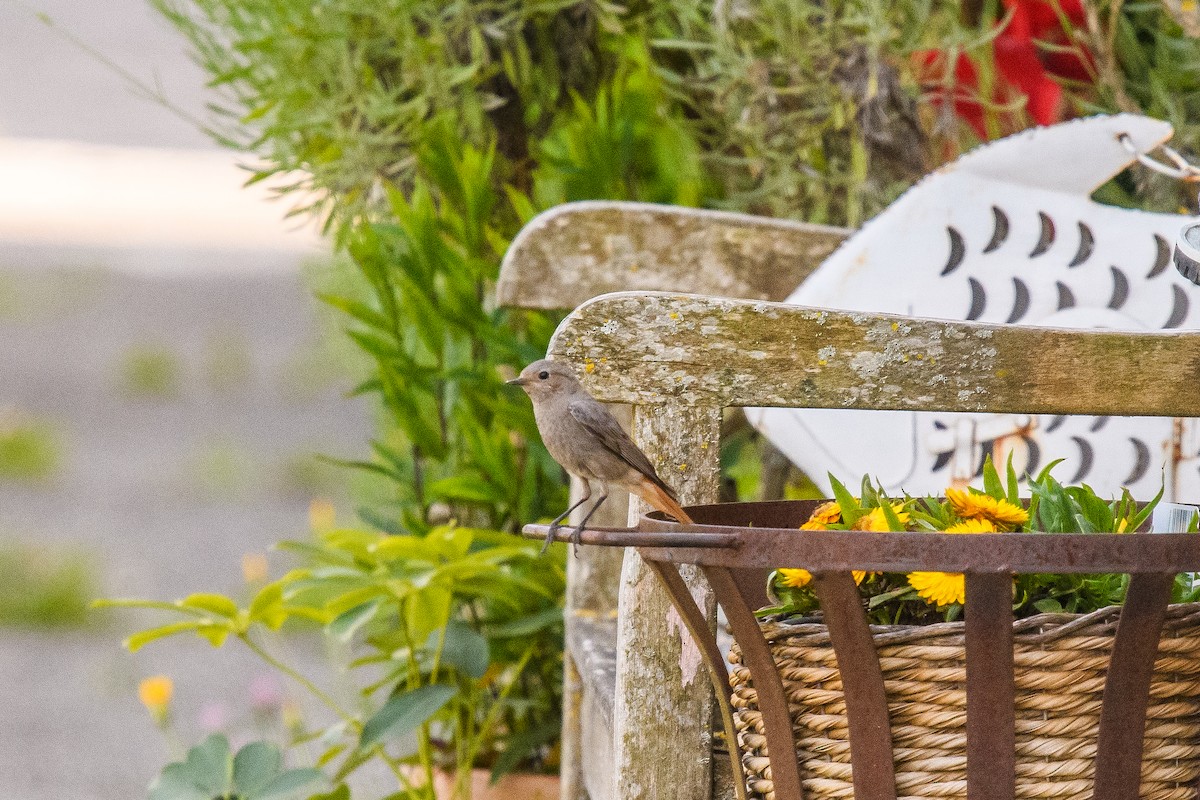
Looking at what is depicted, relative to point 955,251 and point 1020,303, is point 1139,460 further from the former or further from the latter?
point 955,251

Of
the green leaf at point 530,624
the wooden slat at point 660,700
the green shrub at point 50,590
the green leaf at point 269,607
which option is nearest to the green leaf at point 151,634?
the green leaf at point 269,607

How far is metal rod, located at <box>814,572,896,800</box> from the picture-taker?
0.79 m

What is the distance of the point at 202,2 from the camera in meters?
2.47

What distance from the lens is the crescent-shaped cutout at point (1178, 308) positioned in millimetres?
1634

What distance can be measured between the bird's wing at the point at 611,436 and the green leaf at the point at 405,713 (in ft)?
2.96

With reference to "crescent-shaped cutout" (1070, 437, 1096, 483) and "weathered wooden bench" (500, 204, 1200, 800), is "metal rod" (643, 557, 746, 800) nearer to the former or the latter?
"weathered wooden bench" (500, 204, 1200, 800)

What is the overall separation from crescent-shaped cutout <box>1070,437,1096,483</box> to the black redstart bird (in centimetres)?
76

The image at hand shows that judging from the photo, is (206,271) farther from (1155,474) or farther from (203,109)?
(1155,474)

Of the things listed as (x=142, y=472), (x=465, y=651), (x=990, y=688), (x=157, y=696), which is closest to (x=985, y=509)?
(x=990, y=688)

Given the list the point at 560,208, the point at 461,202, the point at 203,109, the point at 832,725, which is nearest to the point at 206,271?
the point at 203,109

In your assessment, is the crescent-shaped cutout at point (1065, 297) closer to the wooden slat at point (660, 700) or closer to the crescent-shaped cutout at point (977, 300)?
the crescent-shaped cutout at point (977, 300)

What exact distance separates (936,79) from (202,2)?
1.42 metres

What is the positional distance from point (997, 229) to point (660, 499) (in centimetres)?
90

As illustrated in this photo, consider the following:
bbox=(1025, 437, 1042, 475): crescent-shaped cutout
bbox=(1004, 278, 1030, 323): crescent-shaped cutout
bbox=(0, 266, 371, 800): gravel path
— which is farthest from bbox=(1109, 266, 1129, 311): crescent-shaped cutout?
bbox=(0, 266, 371, 800): gravel path
